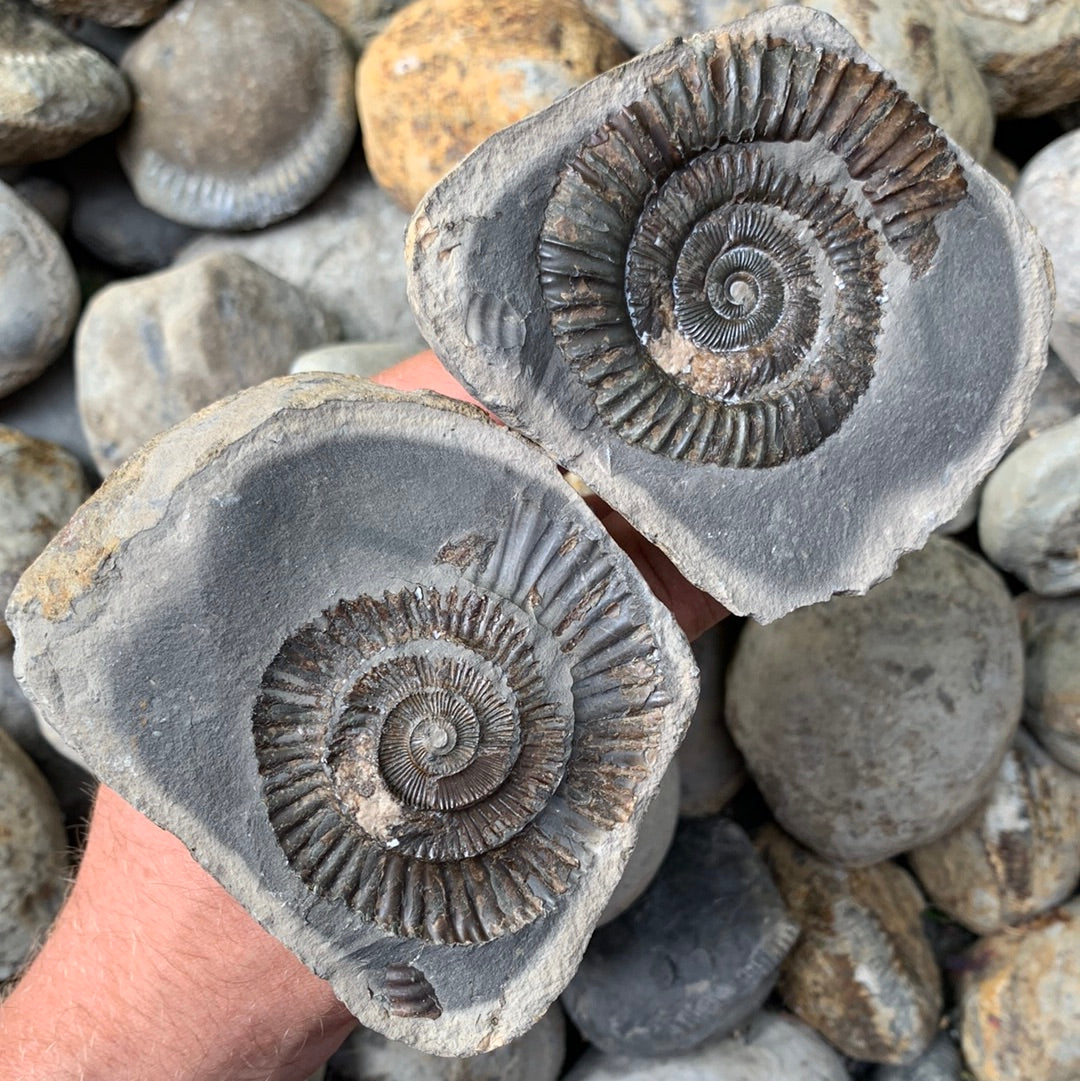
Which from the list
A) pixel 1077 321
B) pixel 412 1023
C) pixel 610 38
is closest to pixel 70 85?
pixel 610 38

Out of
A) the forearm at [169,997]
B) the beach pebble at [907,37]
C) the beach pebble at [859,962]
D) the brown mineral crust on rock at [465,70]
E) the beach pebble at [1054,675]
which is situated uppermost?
the brown mineral crust on rock at [465,70]

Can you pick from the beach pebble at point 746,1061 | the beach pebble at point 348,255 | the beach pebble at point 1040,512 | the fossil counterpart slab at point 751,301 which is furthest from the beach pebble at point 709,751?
the beach pebble at point 348,255

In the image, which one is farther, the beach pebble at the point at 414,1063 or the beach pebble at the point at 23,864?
the beach pebble at the point at 414,1063

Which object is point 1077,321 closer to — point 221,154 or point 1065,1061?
point 1065,1061

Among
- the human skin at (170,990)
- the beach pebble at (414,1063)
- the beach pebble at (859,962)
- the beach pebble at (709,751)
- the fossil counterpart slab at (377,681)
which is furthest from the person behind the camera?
the beach pebble at (709,751)

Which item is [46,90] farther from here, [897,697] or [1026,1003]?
[1026,1003]

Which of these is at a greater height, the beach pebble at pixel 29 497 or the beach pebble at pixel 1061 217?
the beach pebble at pixel 29 497

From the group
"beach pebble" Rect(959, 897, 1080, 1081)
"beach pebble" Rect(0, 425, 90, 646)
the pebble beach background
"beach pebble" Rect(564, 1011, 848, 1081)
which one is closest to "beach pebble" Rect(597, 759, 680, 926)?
the pebble beach background

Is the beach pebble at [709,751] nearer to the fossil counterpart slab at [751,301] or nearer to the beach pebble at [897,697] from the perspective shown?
the beach pebble at [897,697]
